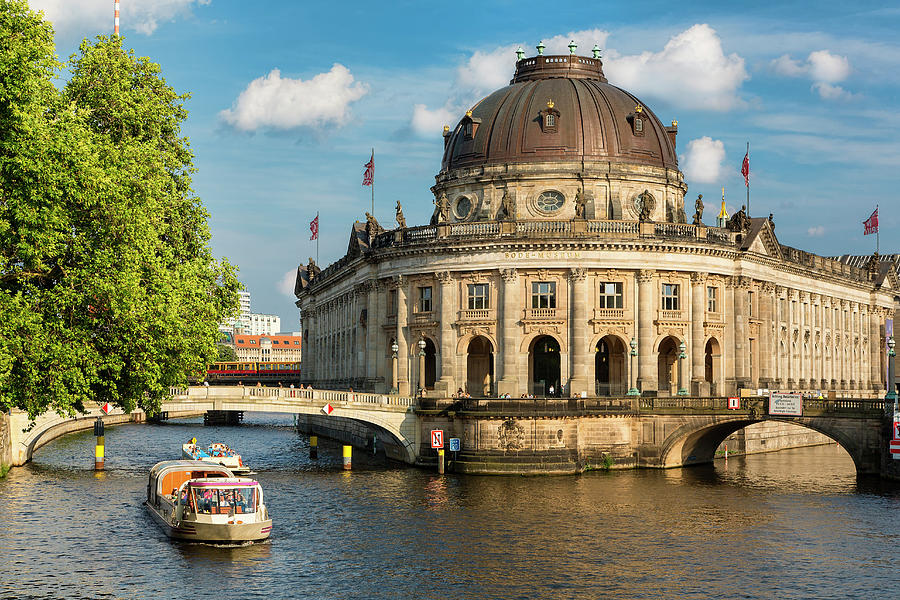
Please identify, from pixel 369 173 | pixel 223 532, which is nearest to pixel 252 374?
pixel 369 173

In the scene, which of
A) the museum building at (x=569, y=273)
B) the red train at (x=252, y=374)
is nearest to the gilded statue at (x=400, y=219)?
the museum building at (x=569, y=273)

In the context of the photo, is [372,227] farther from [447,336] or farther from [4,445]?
[4,445]

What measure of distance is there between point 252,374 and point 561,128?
3758 inches

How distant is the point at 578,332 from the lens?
91.2 meters

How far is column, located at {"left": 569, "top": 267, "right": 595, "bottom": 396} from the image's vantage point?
3575 inches

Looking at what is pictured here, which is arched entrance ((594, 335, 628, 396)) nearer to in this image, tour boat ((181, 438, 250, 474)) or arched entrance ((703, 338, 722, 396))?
arched entrance ((703, 338, 722, 396))

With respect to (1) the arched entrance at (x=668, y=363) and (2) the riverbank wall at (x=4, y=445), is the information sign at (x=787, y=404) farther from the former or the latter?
(2) the riverbank wall at (x=4, y=445)

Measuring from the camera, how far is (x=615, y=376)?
9681cm

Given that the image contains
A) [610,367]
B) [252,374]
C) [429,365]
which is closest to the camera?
[610,367]

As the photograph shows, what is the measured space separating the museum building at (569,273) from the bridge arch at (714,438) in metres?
5.10

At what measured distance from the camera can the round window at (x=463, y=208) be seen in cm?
10481

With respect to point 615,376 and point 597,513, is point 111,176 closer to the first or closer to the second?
point 597,513

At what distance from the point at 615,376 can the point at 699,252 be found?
12282 mm

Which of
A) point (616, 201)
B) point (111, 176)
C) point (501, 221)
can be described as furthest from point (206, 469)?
point (616, 201)
